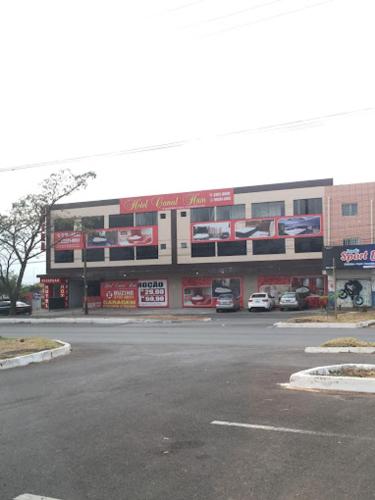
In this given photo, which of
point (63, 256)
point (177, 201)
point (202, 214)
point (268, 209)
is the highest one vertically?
point (177, 201)

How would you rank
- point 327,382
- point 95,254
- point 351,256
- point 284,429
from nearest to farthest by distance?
point 284,429 < point 327,382 < point 351,256 < point 95,254

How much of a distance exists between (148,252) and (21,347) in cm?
3770

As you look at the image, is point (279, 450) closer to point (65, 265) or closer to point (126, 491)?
point (126, 491)

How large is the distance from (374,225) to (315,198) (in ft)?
18.0

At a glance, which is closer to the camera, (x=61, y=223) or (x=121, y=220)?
(x=61, y=223)

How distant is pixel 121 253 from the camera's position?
54656 mm

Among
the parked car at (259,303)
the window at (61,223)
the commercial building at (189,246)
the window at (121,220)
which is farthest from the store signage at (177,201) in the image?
the parked car at (259,303)

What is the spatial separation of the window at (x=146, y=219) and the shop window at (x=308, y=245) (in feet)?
45.4

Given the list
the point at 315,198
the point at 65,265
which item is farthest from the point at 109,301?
the point at 315,198

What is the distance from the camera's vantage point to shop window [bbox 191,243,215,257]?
5078 centimetres

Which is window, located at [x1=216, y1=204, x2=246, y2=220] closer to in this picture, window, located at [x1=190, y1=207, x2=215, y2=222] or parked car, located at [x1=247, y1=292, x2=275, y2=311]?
window, located at [x1=190, y1=207, x2=215, y2=222]

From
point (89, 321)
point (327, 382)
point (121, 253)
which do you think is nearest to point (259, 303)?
point (89, 321)

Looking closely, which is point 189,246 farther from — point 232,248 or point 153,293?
point 153,293

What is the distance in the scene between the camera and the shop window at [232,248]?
49.6 meters
